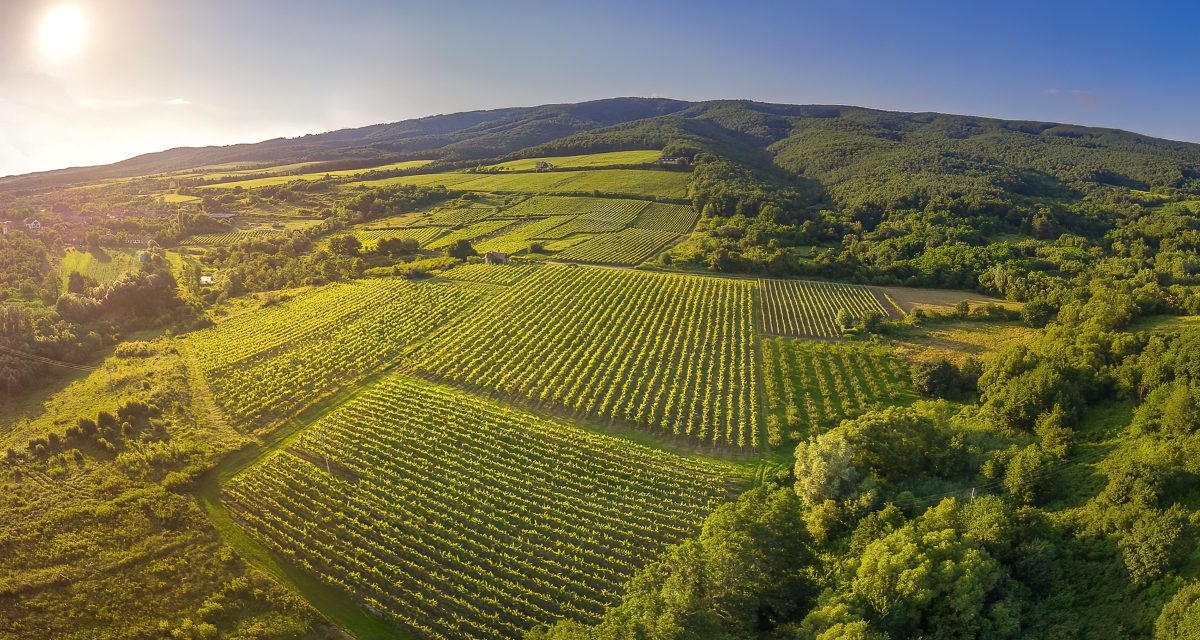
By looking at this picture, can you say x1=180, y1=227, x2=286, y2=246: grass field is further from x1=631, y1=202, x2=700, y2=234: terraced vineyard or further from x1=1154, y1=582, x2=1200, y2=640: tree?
x1=1154, y1=582, x2=1200, y2=640: tree

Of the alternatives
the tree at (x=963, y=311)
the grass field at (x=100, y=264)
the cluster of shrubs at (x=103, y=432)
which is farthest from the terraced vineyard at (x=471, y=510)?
the grass field at (x=100, y=264)

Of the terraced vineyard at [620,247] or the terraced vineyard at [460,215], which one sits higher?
the terraced vineyard at [460,215]

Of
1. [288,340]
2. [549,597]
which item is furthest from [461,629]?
[288,340]

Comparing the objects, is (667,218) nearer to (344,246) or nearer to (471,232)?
(471,232)

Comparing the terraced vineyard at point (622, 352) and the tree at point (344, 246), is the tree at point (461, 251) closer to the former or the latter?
the tree at point (344, 246)

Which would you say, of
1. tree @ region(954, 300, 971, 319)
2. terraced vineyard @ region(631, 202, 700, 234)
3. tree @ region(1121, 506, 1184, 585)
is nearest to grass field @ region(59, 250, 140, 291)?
terraced vineyard @ region(631, 202, 700, 234)

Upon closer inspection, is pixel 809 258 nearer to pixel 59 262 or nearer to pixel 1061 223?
pixel 1061 223

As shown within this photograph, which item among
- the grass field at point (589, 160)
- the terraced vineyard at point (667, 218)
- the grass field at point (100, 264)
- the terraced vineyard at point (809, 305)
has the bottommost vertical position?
the terraced vineyard at point (809, 305)
